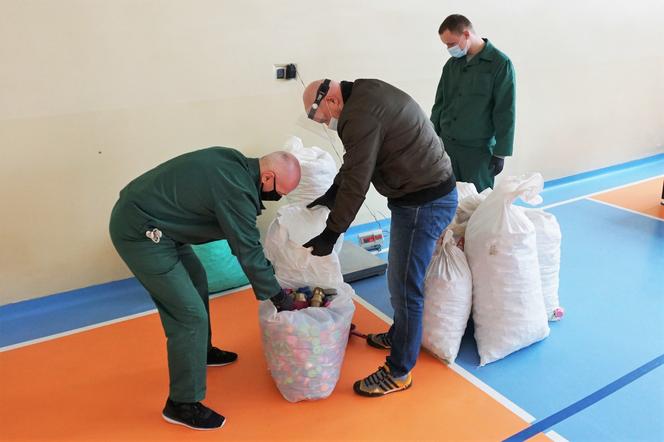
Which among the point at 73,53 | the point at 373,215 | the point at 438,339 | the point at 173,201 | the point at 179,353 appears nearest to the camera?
the point at 173,201

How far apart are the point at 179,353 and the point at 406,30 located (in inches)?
114

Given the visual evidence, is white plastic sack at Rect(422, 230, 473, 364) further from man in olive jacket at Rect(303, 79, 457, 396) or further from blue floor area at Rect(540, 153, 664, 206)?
blue floor area at Rect(540, 153, 664, 206)

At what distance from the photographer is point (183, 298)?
6.89 ft

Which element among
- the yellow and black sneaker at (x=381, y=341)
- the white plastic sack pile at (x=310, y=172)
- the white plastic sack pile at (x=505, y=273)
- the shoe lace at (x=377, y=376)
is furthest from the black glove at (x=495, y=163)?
the shoe lace at (x=377, y=376)

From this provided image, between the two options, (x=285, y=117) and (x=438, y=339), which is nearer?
(x=438, y=339)

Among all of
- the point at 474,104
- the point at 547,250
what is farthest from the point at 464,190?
the point at 474,104

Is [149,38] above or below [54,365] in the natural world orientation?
above

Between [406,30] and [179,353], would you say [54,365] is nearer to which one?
[179,353]

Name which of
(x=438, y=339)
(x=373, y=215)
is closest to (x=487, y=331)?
(x=438, y=339)

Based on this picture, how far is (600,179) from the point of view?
18.5ft

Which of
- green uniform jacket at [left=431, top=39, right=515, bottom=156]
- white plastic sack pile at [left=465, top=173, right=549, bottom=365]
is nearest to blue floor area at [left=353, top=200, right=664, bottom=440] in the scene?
white plastic sack pile at [left=465, top=173, right=549, bottom=365]

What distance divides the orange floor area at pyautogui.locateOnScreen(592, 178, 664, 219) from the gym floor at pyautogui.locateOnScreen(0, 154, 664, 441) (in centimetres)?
122

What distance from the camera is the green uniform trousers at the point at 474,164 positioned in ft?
11.4

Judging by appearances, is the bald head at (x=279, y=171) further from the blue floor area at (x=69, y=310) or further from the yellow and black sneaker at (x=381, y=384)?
the blue floor area at (x=69, y=310)
